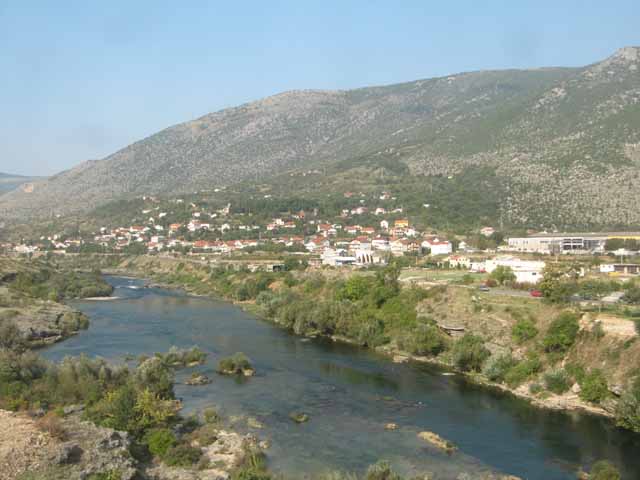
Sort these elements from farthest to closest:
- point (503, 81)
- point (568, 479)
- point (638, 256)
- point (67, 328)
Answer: point (503, 81)
point (638, 256)
point (67, 328)
point (568, 479)

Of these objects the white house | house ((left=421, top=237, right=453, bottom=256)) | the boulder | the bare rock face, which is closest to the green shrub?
the boulder

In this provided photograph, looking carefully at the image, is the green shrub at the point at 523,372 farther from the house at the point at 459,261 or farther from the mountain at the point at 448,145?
the mountain at the point at 448,145

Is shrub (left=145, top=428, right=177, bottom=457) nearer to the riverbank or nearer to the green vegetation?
the riverbank

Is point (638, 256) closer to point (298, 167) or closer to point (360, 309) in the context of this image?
point (360, 309)

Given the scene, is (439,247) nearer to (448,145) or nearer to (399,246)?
(399,246)

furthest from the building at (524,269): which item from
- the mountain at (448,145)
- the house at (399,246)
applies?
the mountain at (448,145)

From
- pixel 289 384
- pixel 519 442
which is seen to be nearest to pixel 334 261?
pixel 289 384
